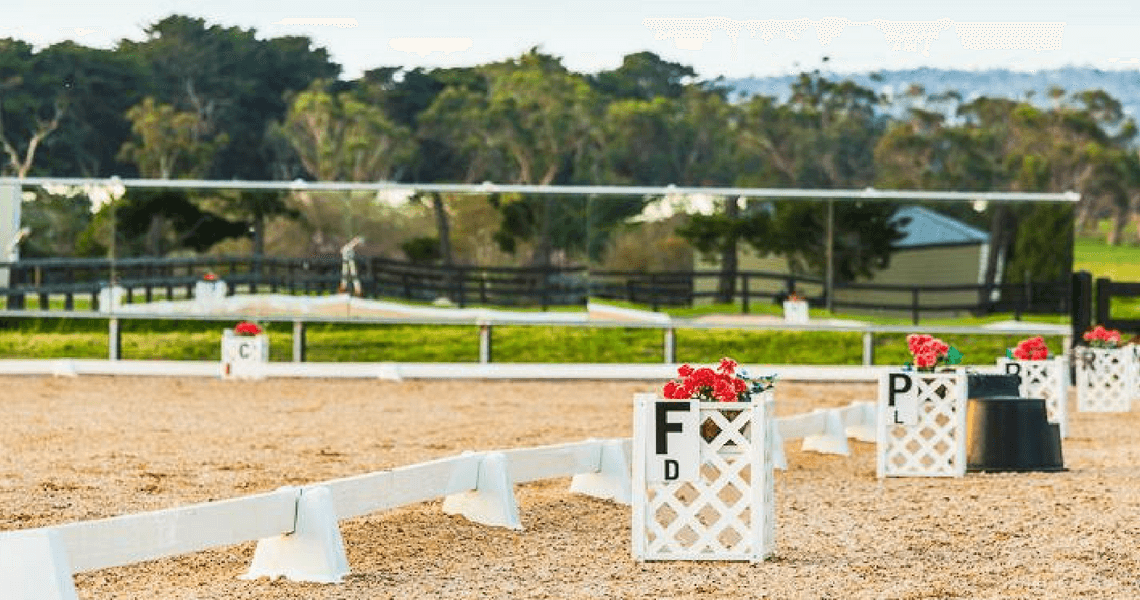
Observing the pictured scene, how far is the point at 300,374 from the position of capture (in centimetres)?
2564

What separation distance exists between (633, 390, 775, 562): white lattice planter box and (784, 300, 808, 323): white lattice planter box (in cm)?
1575

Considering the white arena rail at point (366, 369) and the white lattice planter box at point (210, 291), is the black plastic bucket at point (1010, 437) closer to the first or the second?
the white arena rail at point (366, 369)

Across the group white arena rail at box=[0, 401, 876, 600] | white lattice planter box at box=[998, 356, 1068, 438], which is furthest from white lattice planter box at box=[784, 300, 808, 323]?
white arena rail at box=[0, 401, 876, 600]

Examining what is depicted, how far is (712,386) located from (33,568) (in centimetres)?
396

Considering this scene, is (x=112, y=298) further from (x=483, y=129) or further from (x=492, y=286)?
(x=483, y=129)

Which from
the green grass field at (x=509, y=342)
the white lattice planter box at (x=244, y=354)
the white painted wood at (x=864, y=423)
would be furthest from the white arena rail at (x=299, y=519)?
the green grass field at (x=509, y=342)

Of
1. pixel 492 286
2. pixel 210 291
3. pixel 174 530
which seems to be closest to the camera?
pixel 174 530

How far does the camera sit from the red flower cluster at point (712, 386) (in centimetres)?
970

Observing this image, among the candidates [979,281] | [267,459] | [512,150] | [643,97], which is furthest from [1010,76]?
[267,459]

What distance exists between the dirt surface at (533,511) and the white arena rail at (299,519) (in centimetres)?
15

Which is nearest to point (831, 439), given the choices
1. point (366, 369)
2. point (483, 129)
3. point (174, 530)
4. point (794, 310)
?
point (174, 530)

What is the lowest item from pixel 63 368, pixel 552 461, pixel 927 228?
pixel 63 368

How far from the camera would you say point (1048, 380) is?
18.2 metres

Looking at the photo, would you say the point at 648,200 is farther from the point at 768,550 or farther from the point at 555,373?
the point at 768,550
